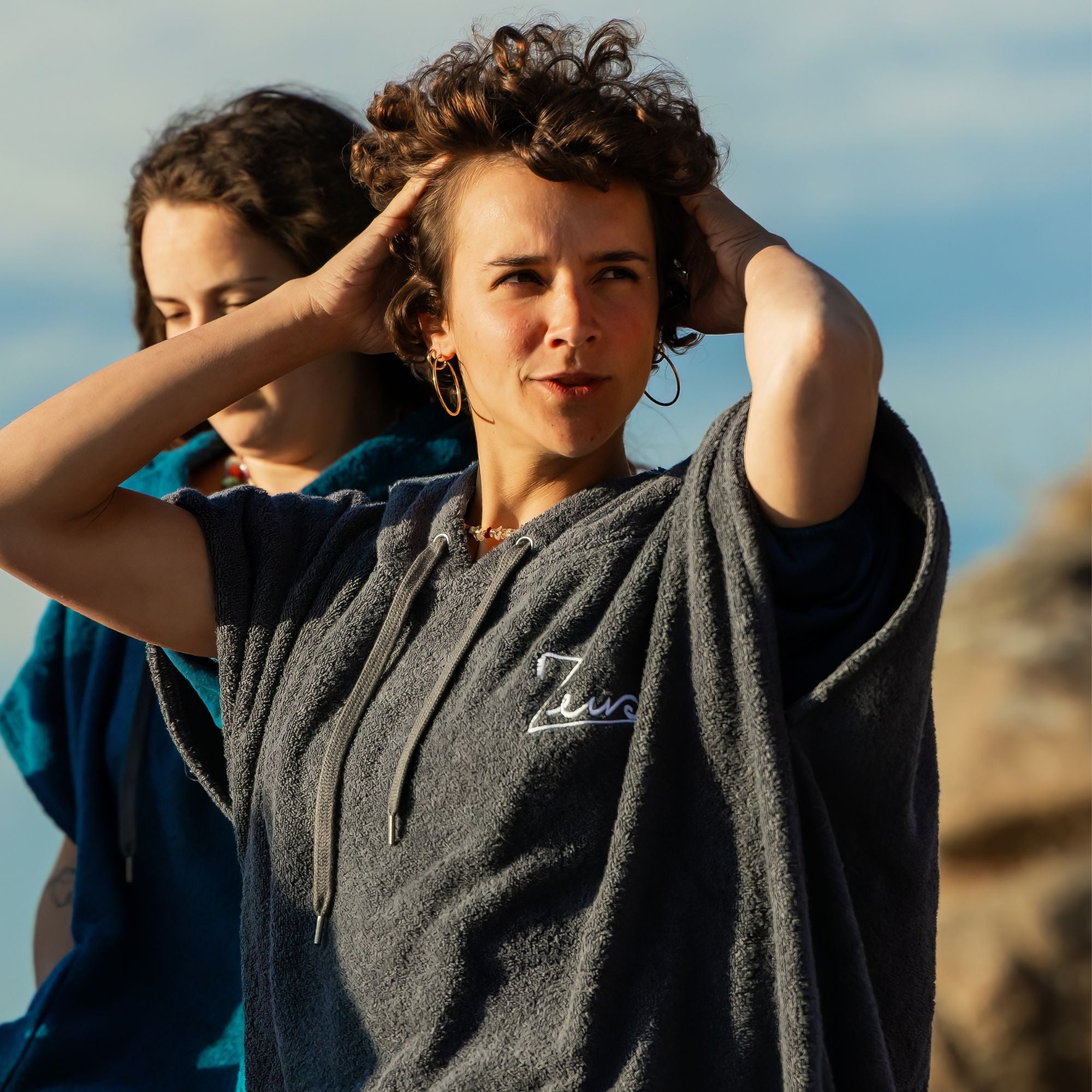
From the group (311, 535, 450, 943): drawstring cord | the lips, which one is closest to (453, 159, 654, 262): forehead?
the lips

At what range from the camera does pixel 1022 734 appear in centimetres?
544

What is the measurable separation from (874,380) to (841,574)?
20 cm

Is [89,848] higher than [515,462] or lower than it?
lower

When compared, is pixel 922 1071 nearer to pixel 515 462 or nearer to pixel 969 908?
pixel 515 462

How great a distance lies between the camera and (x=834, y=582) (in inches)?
58.5

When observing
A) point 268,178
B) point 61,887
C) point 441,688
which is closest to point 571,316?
point 441,688

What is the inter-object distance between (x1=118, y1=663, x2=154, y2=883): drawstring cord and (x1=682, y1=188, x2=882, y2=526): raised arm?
4.45ft

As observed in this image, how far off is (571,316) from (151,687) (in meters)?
1.25

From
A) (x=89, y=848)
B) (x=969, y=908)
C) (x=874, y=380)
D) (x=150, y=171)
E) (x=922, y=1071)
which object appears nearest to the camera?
(x=874, y=380)

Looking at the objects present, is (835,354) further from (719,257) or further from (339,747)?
(339,747)

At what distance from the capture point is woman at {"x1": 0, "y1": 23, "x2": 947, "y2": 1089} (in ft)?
4.74

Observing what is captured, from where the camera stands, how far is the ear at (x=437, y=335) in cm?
190

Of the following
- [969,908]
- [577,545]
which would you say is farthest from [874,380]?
[969,908]

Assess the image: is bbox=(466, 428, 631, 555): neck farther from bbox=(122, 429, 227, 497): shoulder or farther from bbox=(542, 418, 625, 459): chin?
bbox=(122, 429, 227, 497): shoulder
